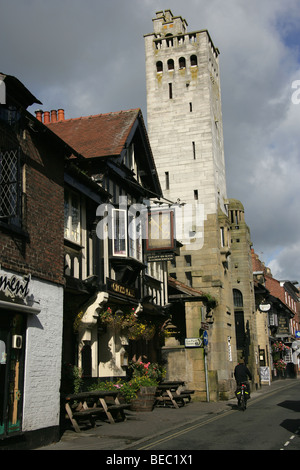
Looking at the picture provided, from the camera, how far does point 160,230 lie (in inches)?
785

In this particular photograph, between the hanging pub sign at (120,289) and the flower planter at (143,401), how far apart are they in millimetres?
3134

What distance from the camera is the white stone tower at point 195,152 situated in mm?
27297

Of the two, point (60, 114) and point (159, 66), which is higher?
point (159, 66)

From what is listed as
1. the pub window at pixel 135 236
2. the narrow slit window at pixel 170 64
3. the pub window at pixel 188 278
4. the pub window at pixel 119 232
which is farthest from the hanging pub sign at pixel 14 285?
the narrow slit window at pixel 170 64

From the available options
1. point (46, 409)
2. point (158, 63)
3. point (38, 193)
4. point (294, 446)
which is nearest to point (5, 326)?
point (46, 409)


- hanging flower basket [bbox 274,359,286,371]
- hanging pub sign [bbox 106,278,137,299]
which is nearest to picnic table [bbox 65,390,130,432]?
hanging pub sign [bbox 106,278,137,299]

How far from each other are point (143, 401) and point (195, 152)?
16498mm

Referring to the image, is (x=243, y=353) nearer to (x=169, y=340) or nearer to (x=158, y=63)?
(x=169, y=340)

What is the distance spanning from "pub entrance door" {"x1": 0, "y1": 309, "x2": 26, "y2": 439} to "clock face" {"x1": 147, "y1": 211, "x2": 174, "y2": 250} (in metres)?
9.58

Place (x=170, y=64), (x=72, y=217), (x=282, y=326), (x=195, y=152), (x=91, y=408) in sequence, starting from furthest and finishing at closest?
(x=282, y=326) → (x=170, y=64) → (x=195, y=152) → (x=72, y=217) → (x=91, y=408)

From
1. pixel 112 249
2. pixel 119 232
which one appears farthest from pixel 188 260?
pixel 112 249

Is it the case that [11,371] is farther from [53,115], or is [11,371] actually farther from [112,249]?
[53,115]

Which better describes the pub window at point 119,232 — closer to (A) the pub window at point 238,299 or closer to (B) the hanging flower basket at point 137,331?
(B) the hanging flower basket at point 137,331

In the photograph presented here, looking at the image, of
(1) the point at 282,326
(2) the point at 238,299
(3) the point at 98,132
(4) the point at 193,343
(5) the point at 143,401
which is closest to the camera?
(5) the point at 143,401
